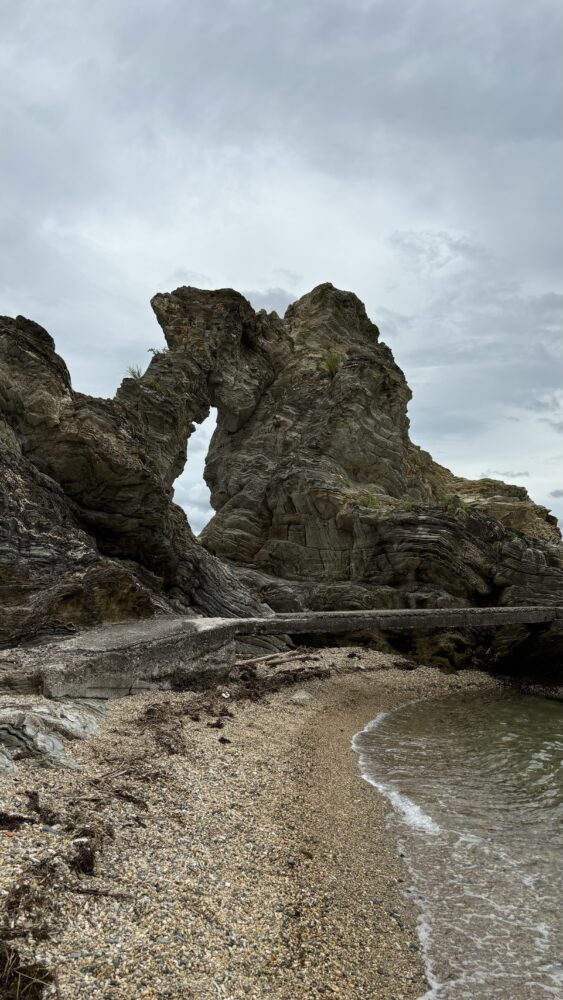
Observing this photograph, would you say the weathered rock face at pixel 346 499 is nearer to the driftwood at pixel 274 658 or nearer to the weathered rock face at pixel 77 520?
the driftwood at pixel 274 658

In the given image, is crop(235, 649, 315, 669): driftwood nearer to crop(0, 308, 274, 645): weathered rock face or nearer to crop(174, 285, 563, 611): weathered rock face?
crop(0, 308, 274, 645): weathered rock face

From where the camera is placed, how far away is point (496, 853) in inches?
273

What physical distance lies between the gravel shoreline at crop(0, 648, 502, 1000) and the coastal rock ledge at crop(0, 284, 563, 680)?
654cm

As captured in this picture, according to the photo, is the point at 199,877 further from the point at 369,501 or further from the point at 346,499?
the point at 346,499

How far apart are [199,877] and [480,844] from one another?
431 cm

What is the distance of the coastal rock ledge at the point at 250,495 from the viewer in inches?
577

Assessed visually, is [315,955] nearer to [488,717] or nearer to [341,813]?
[341,813]

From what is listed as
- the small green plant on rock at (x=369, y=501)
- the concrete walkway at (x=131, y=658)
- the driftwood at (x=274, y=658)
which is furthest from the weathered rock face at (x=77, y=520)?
the small green plant on rock at (x=369, y=501)

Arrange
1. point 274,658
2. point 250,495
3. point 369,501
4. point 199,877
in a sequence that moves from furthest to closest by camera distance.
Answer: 1. point 250,495
2. point 369,501
3. point 274,658
4. point 199,877

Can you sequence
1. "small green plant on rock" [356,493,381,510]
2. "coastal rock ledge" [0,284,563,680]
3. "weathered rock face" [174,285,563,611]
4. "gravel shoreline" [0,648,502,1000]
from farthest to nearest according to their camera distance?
1. "small green plant on rock" [356,493,381,510]
2. "weathered rock face" [174,285,563,611]
3. "coastal rock ledge" [0,284,563,680]
4. "gravel shoreline" [0,648,502,1000]

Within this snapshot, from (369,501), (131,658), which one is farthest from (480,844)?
(369,501)

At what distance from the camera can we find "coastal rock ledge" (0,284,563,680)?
14.6 metres

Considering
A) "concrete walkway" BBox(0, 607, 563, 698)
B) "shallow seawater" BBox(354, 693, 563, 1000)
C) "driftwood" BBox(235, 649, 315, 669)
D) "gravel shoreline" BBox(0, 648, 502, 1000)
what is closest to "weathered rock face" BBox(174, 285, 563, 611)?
"driftwood" BBox(235, 649, 315, 669)

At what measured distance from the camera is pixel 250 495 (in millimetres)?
33656
